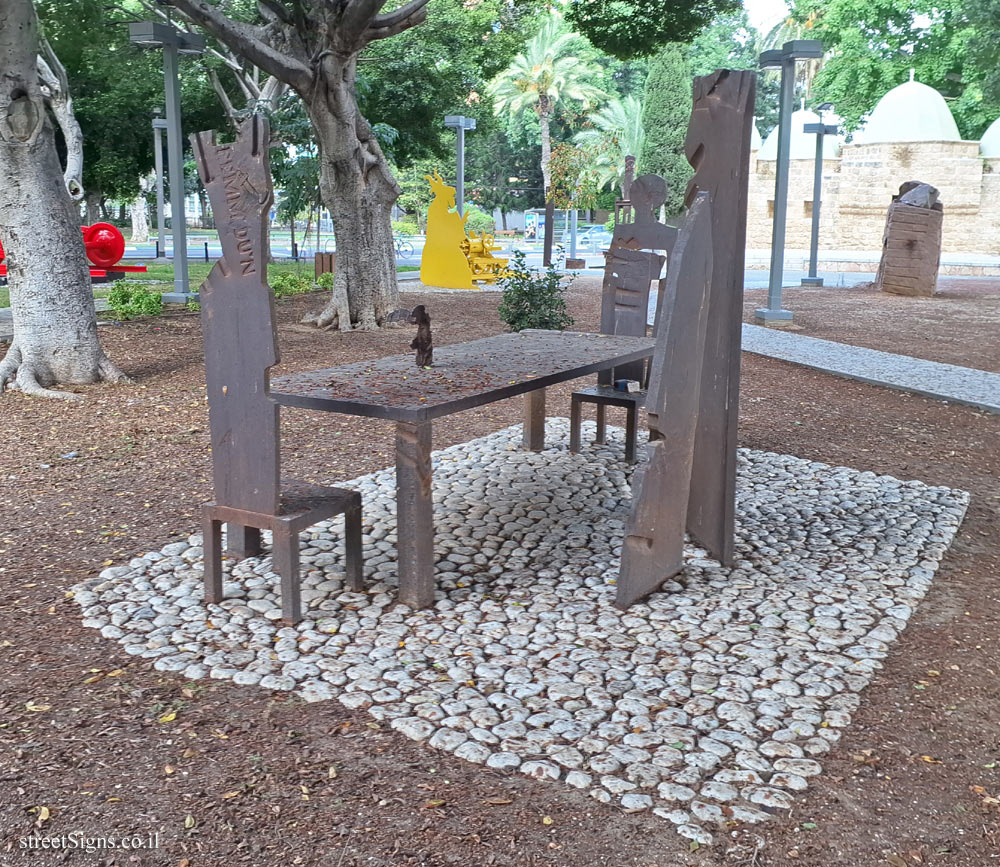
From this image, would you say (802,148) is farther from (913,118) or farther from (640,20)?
(640,20)

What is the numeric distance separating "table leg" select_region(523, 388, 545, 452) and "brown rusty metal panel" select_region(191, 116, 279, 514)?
2.76m

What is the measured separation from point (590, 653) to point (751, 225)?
31.5 metres

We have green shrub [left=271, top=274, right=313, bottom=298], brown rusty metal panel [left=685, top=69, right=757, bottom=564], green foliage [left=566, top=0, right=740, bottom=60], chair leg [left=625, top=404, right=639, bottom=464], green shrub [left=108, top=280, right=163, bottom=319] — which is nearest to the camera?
brown rusty metal panel [left=685, top=69, right=757, bottom=564]

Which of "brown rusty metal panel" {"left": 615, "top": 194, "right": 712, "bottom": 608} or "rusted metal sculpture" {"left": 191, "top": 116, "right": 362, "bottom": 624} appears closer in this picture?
"rusted metal sculpture" {"left": 191, "top": 116, "right": 362, "bottom": 624}

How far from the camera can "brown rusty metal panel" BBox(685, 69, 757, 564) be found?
13.1 ft

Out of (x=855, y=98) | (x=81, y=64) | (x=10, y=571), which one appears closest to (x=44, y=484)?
(x=10, y=571)

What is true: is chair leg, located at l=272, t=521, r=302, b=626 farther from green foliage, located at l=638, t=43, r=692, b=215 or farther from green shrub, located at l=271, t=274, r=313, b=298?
green foliage, located at l=638, t=43, r=692, b=215

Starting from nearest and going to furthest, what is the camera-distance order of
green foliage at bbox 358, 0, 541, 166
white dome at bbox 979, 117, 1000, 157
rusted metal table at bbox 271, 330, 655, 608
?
rusted metal table at bbox 271, 330, 655, 608 < green foliage at bbox 358, 0, 541, 166 < white dome at bbox 979, 117, 1000, 157

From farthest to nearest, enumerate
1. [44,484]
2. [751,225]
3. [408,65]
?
[751,225]
[408,65]
[44,484]

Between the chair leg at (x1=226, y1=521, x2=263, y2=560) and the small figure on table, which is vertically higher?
the small figure on table

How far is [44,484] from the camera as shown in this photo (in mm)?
5730

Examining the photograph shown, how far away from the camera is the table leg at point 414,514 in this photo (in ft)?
12.6

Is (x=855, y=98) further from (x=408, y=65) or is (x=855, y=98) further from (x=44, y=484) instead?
(x=44, y=484)

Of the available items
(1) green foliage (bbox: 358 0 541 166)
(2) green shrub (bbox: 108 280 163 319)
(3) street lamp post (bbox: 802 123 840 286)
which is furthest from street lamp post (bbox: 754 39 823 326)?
(1) green foliage (bbox: 358 0 541 166)
